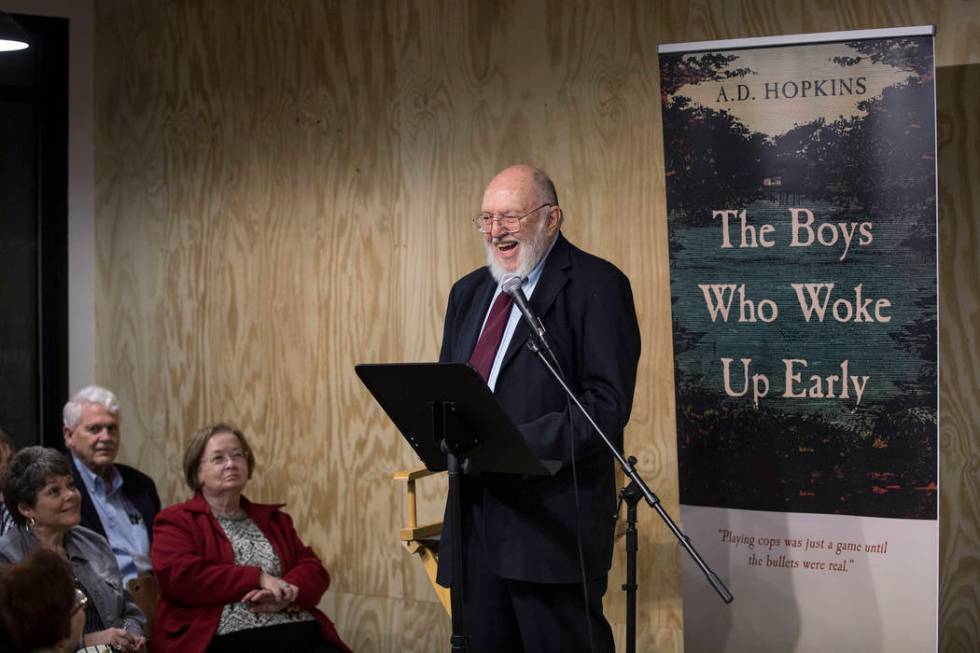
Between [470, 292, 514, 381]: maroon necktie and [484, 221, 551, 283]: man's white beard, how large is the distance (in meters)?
0.06

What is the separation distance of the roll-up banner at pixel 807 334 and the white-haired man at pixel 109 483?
1.86 metres

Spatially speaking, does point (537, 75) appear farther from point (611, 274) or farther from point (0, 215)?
point (0, 215)

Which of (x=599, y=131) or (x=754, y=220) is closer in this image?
(x=754, y=220)

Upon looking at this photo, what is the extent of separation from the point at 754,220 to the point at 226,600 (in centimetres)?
195

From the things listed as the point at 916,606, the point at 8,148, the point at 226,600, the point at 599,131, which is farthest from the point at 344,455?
the point at 916,606

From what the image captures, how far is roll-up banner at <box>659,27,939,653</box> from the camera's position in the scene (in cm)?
343

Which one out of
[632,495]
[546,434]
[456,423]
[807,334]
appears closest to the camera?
[456,423]

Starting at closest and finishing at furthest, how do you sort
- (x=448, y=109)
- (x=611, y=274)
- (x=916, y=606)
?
(x=611, y=274) → (x=916, y=606) → (x=448, y=109)

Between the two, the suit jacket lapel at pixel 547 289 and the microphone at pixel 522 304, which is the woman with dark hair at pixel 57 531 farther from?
the microphone at pixel 522 304

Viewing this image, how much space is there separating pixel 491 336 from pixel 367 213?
6.86 ft

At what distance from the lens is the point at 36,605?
2.23 metres

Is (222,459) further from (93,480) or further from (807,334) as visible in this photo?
(807,334)

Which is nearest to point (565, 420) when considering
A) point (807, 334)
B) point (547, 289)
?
point (547, 289)

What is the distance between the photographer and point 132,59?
5.50 metres
